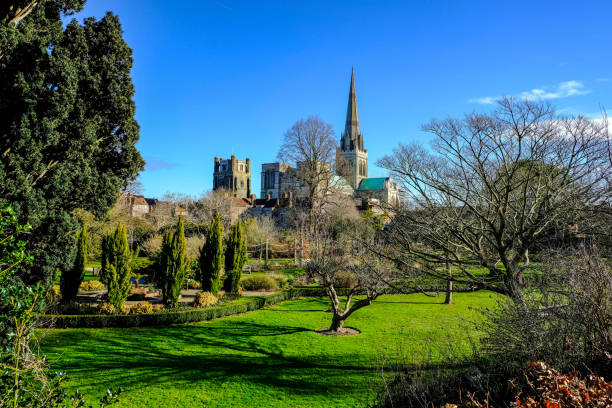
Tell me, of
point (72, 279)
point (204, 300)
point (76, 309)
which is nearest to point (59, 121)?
point (76, 309)

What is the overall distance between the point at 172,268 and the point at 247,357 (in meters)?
8.20

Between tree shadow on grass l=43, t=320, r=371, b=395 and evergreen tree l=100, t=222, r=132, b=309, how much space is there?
2.24 m

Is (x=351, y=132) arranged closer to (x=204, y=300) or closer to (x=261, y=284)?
(x=261, y=284)

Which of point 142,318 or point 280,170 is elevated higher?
point 280,170

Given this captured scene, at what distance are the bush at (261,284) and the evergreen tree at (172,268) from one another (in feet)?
22.8

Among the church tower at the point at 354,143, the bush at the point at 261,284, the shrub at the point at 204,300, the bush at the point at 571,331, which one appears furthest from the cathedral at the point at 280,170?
the bush at the point at 571,331

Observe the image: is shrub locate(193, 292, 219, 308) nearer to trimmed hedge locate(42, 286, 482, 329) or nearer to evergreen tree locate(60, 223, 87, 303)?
trimmed hedge locate(42, 286, 482, 329)

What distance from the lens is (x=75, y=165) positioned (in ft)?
38.1

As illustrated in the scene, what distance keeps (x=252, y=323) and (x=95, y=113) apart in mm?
9839

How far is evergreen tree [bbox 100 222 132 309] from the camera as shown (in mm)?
16953

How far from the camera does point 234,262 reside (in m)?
23.2

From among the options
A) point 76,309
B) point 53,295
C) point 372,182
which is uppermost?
point 372,182

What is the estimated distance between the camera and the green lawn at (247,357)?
30.1 feet

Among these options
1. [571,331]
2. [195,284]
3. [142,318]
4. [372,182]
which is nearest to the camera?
[571,331]
